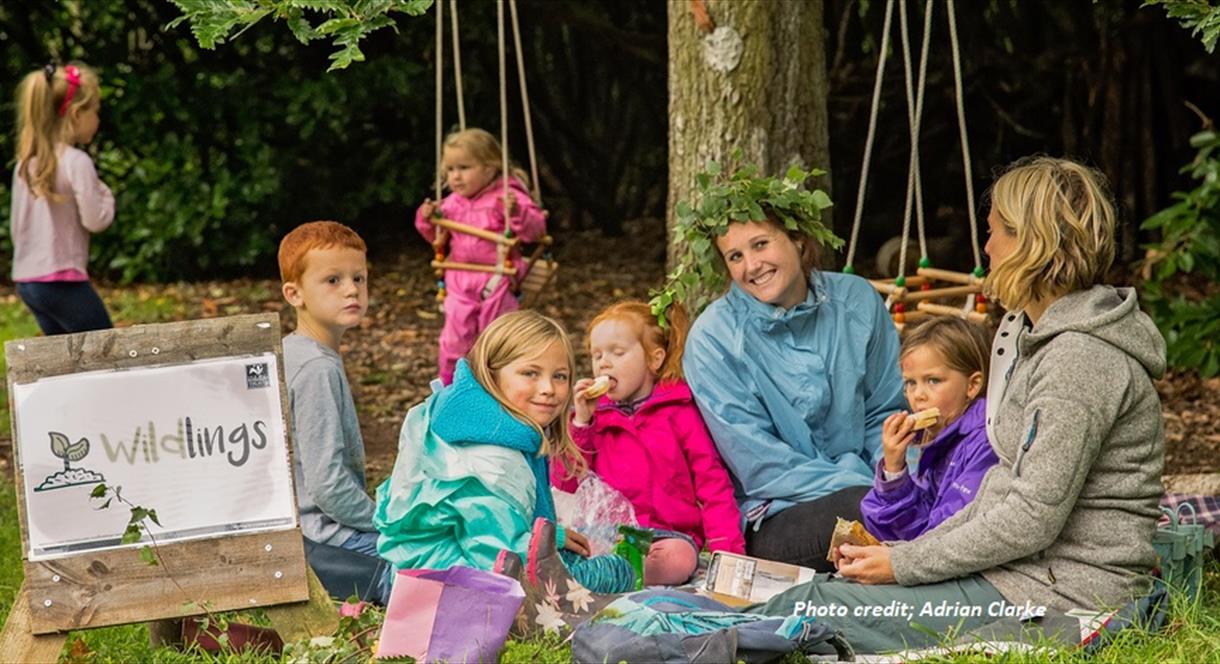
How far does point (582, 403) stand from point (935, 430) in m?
1.03

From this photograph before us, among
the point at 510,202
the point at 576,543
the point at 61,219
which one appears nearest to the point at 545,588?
the point at 576,543

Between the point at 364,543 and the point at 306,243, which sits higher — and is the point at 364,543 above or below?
below

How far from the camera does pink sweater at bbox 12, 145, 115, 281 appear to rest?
709 cm

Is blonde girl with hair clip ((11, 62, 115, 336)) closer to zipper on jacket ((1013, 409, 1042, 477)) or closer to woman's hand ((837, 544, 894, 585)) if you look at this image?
woman's hand ((837, 544, 894, 585))

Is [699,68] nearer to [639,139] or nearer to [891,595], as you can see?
[891,595]

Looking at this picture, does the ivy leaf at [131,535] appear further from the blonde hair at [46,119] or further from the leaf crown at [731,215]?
the blonde hair at [46,119]

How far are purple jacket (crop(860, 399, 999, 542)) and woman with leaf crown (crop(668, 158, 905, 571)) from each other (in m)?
0.31

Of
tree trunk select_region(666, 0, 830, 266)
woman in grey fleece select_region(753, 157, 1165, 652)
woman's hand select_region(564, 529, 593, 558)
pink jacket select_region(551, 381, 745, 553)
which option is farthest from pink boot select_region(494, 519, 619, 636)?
tree trunk select_region(666, 0, 830, 266)

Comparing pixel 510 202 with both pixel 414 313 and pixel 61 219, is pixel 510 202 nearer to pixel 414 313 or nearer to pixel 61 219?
pixel 61 219

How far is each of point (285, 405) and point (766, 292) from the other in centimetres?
154

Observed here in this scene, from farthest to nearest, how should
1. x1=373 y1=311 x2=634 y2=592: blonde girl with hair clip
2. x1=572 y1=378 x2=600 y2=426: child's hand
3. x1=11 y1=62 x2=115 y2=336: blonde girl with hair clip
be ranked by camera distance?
x1=11 y1=62 x2=115 y2=336: blonde girl with hair clip < x1=572 y1=378 x2=600 y2=426: child's hand < x1=373 y1=311 x2=634 y2=592: blonde girl with hair clip

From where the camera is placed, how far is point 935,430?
4328mm

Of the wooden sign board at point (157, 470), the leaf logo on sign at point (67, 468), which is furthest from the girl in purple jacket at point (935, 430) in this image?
the leaf logo on sign at point (67, 468)

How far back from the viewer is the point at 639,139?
1226 centimetres
